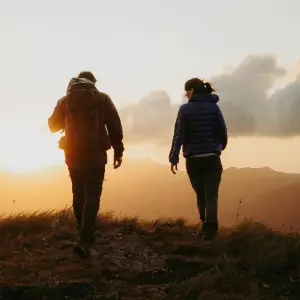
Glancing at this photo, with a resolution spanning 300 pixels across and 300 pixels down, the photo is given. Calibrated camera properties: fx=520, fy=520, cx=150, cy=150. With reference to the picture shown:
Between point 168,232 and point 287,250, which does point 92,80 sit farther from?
point 287,250

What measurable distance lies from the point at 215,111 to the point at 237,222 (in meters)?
1.82

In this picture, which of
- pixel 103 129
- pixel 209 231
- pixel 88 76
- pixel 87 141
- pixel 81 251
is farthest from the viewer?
pixel 209 231

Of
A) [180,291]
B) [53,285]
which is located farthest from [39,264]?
[180,291]

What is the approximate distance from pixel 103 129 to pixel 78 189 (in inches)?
32.5

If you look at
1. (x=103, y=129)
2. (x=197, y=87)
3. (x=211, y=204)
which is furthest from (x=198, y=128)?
(x=103, y=129)

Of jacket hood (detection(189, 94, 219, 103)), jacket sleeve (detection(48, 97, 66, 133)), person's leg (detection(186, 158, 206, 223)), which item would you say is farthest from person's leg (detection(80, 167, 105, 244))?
jacket hood (detection(189, 94, 219, 103))

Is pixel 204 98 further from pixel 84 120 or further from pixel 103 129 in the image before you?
pixel 84 120

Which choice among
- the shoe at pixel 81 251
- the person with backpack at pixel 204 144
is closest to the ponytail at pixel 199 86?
the person with backpack at pixel 204 144

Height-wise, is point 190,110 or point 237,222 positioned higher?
point 190,110

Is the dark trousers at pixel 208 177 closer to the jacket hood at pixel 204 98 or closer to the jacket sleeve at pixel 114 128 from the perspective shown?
the jacket hood at pixel 204 98

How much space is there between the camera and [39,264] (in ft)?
19.5

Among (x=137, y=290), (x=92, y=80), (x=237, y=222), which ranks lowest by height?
(x=137, y=290)

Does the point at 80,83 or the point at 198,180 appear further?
the point at 198,180

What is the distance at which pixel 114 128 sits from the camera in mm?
→ 6422
